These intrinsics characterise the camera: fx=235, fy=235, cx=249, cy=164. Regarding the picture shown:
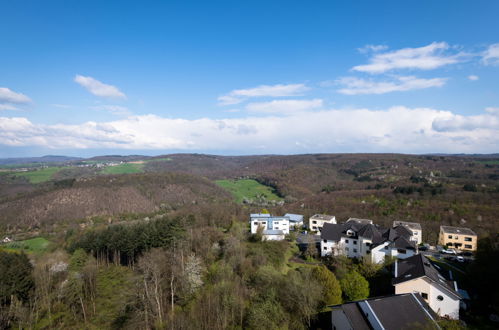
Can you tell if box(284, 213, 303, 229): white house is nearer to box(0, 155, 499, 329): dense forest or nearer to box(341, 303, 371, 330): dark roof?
box(0, 155, 499, 329): dense forest

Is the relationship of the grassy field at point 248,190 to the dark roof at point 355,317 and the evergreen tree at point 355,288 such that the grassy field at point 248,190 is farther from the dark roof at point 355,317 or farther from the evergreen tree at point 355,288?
the dark roof at point 355,317

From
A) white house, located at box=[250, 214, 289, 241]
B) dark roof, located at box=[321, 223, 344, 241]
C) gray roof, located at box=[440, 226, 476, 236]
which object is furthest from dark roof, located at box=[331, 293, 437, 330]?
gray roof, located at box=[440, 226, 476, 236]

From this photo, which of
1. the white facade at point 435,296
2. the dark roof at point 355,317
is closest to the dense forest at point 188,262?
the white facade at point 435,296

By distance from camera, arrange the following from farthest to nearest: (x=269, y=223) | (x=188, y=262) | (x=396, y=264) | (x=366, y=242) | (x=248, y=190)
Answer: (x=248, y=190) → (x=269, y=223) → (x=366, y=242) → (x=188, y=262) → (x=396, y=264)

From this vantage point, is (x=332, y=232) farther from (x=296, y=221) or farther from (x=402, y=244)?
(x=296, y=221)

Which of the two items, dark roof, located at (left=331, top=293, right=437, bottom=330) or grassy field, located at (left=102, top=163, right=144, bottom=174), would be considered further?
grassy field, located at (left=102, top=163, right=144, bottom=174)

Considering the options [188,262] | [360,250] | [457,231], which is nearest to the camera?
[188,262]

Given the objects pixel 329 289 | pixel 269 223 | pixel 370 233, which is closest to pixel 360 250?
pixel 370 233
